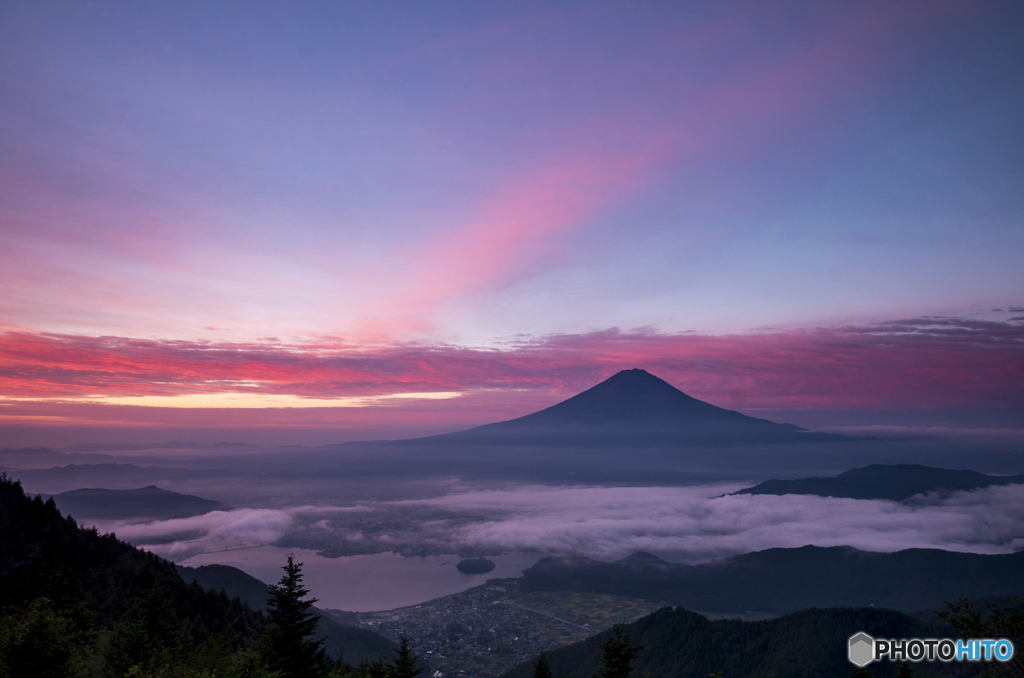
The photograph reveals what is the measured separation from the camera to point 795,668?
169500 mm

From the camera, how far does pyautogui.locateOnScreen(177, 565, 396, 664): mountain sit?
14962 cm

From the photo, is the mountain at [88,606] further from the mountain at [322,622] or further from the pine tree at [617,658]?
the mountain at [322,622]

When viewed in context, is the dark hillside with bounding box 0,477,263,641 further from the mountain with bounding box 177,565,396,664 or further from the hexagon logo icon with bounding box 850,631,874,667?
the mountain with bounding box 177,565,396,664

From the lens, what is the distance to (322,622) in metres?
164

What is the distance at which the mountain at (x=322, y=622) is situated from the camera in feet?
491

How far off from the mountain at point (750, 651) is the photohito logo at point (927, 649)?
467 feet

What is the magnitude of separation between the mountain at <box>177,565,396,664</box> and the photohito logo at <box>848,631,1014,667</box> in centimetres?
14557

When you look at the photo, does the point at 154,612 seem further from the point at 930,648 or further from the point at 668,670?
the point at 668,670

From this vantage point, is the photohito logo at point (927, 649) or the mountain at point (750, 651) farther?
the mountain at point (750, 651)

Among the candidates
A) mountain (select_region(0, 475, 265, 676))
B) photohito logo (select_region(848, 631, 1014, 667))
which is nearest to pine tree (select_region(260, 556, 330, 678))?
mountain (select_region(0, 475, 265, 676))

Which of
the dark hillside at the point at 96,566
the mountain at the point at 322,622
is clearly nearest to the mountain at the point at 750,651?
the mountain at the point at 322,622

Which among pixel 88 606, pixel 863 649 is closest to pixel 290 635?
pixel 863 649

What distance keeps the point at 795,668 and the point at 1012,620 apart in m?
200

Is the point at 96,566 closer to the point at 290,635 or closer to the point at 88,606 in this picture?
the point at 88,606
